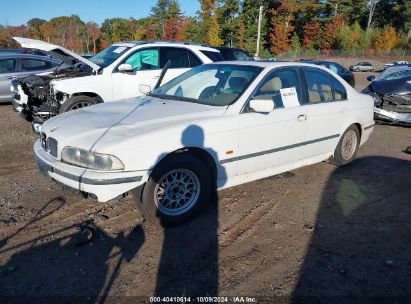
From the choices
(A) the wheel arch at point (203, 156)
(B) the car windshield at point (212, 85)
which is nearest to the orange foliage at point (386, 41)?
(B) the car windshield at point (212, 85)

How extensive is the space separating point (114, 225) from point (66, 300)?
1.19 m

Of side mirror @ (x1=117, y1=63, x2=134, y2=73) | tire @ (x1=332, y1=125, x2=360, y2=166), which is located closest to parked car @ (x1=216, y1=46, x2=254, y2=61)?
side mirror @ (x1=117, y1=63, x2=134, y2=73)

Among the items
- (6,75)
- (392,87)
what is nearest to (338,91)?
(392,87)

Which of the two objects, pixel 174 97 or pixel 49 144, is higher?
pixel 174 97

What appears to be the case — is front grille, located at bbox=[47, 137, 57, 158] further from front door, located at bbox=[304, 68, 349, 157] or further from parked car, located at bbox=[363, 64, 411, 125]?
parked car, located at bbox=[363, 64, 411, 125]

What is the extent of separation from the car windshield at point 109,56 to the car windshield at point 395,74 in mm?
6623

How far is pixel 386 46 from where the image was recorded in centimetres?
6128

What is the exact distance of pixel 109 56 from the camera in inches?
319

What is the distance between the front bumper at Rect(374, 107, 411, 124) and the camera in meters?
8.91

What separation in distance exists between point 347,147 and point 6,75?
936cm

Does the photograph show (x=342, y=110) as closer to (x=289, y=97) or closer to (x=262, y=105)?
(x=289, y=97)

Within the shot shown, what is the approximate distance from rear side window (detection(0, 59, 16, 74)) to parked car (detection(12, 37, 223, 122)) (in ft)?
9.63

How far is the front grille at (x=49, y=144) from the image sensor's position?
3.86 metres

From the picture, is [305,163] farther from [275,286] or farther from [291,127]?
[275,286]
